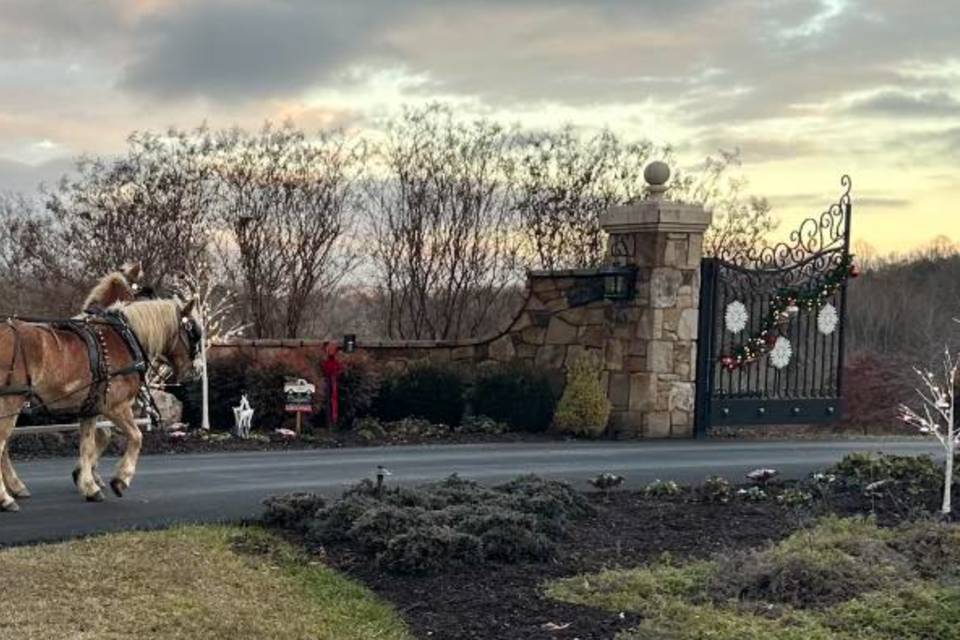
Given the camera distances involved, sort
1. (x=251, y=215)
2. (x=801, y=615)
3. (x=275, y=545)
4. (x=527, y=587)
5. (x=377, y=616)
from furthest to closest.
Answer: (x=251, y=215) < (x=275, y=545) < (x=527, y=587) < (x=377, y=616) < (x=801, y=615)

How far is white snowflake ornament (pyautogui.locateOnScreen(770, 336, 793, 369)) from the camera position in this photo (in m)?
15.0

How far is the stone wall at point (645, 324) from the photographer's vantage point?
46.4 feet

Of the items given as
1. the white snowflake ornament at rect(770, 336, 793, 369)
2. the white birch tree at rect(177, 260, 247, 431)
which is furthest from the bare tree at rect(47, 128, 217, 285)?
the white snowflake ornament at rect(770, 336, 793, 369)

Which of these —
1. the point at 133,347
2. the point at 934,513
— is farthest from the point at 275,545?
the point at 934,513

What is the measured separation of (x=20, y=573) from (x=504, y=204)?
585 inches

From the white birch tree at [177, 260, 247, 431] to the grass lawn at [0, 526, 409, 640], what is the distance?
6.35m

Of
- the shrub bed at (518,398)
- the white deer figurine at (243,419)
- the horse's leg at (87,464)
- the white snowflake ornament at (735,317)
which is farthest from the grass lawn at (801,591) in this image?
the white snowflake ornament at (735,317)

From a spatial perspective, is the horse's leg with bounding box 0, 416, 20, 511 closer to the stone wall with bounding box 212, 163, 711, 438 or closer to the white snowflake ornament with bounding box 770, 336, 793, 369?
the stone wall with bounding box 212, 163, 711, 438

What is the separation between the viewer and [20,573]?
615 centimetres

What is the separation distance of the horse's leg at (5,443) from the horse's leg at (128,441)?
0.74 m

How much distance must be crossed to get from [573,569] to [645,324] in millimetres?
7986

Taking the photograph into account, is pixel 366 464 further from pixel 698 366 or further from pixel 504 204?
pixel 504 204

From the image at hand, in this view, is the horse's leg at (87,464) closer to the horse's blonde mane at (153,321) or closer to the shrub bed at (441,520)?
the horse's blonde mane at (153,321)

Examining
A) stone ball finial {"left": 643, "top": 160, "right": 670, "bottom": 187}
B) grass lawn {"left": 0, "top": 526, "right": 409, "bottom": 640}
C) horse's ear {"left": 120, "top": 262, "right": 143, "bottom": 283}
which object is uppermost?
stone ball finial {"left": 643, "top": 160, "right": 670, "bottom": 187}
